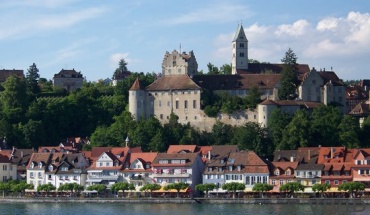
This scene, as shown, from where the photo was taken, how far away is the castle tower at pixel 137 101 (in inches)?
4213

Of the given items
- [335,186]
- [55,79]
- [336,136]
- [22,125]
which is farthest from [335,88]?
[55,79]

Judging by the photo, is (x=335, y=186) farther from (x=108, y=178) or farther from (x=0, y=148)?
(x=0, y=148)

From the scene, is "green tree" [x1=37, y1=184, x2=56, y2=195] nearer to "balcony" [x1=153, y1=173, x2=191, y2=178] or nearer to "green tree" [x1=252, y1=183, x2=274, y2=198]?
"balcony" [x1=153, y1=173, x2=191, y2=178]

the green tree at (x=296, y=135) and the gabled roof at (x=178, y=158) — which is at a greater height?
the green tree at (x=296, y=135)

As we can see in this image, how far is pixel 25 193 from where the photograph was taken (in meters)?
90.0

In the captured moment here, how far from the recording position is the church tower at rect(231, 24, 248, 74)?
120375 mm

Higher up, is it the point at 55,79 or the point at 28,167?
the point at 55,79

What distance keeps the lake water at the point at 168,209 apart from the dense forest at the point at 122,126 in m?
15.8

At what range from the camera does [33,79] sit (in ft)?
420

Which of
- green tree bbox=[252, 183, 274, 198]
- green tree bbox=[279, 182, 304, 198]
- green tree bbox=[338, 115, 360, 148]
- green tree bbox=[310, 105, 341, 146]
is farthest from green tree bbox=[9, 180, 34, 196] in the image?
green tree bbox=[338, 115, 360, 148]

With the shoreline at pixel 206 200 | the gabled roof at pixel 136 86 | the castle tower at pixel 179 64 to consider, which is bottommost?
the shoreline at pixel 206 200

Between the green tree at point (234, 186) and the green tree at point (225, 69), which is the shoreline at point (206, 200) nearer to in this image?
the green tree at point (234, 186)

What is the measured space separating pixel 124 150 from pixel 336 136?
18.8 m

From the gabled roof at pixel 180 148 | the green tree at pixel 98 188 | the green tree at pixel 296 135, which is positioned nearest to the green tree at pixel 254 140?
the green tree at pixel 296 135
